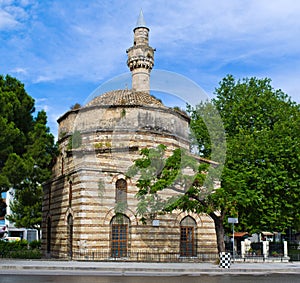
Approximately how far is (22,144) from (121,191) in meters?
6.46

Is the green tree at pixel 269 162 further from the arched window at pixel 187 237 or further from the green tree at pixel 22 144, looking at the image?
the green tree at pixel 22 144

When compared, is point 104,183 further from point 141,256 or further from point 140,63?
point 140,63

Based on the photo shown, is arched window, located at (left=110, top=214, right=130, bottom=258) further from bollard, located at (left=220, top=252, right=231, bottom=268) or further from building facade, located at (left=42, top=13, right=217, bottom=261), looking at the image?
bollard, located at (left=220, top=252, right=231, bottom=268)

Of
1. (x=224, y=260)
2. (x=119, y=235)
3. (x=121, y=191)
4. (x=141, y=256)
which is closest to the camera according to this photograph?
(x=224, y=260)

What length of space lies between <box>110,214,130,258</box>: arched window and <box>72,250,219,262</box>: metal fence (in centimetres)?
34

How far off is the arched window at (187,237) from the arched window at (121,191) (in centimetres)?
420

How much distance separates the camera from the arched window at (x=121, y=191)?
2503 centimetres

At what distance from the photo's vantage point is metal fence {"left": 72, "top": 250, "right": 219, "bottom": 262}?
918 inches

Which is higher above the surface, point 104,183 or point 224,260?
point 104,183

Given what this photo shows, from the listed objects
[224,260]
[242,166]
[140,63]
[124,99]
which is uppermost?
[140,63]

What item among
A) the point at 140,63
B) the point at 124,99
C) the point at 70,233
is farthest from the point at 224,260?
the point at 140,63

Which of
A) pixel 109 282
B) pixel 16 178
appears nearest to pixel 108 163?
pixel 16 178

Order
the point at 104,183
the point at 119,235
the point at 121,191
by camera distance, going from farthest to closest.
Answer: the point at 121,191 → the point at 104,183 → the point at 119,235

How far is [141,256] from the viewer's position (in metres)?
24.3
